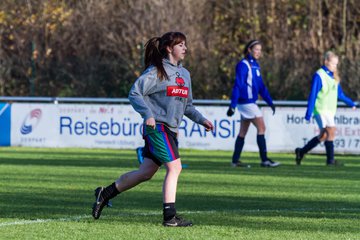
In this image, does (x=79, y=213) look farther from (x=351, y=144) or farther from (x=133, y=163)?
(x=351, y=144)

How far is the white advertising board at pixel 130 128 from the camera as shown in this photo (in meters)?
25.0

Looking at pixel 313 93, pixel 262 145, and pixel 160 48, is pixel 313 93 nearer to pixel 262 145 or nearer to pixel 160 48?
pixel 262 145

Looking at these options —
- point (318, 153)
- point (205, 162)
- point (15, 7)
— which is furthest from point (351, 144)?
point (15, 7)

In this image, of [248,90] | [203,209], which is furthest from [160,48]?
[248,90]

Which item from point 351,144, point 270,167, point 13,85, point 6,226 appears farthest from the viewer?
point 13,85

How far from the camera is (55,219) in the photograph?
33.9 ft

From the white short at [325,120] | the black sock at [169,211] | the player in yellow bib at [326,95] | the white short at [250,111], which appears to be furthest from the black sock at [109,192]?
the white short at [325,120]

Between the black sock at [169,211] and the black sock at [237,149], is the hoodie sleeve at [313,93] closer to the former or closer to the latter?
the black sock at [237,149]

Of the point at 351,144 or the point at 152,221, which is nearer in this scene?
the point at 152,221

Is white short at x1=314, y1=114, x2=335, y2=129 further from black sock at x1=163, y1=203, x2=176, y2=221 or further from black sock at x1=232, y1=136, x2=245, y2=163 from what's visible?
black sock at x1=163, y1=203, x2=176, y2=221

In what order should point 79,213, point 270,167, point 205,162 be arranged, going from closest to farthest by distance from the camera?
point 79,213 < point 270,167 < point 205,162

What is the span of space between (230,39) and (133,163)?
1890cm

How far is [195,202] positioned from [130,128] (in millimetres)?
13852

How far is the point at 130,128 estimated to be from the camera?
26062 mm
